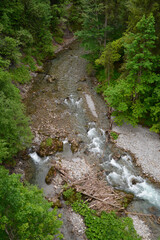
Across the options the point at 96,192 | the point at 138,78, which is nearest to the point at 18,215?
the point at 96,192

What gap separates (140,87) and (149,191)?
32.4 ft

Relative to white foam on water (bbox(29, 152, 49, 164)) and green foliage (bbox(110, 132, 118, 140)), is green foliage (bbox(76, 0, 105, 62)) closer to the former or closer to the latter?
green foliage (bbox(110, 132, 118, 140))

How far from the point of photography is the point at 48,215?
354 inches

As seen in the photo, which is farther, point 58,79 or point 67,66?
point 67,66

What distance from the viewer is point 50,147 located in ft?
59.3

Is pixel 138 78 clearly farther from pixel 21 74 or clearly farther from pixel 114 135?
pixel 21 74

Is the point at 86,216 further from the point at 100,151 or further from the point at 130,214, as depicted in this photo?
the point at 100,151

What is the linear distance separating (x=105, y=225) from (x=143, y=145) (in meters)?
9.30

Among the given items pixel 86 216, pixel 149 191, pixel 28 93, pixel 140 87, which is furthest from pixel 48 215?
pixel 28 93

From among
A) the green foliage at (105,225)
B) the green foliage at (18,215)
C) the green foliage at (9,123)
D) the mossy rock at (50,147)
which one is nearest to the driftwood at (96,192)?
the green foliage at (105,225)

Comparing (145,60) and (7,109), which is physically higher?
(7,109)

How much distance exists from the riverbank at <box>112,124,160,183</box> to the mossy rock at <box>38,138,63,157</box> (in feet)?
21.2

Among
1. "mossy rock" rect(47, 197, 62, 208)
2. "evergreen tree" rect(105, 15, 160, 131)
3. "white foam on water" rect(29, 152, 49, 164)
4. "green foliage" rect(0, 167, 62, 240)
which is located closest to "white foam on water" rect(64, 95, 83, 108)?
"evergreen tree" rect(105, 15, 160, 131)

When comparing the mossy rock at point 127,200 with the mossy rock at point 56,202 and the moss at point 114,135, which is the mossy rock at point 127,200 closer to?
the mossy rock at point 56,202
